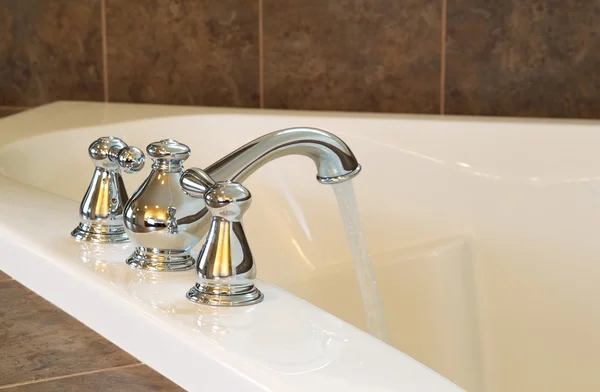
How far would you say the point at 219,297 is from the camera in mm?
580

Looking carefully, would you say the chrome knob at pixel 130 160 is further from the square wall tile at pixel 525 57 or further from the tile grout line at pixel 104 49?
the tile grout line at pixel 104 49

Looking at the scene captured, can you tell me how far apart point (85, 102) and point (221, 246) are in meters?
1.45

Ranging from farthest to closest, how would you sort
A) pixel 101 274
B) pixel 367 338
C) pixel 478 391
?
pixel 478 391 < pixel 101 274 < pixel 367 338

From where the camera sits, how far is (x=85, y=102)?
1.94m

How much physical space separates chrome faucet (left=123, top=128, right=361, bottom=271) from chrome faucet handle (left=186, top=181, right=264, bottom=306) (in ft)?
0.06

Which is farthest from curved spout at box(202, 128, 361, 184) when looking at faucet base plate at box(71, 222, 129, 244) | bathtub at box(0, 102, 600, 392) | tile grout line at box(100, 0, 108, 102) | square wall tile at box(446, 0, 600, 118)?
tile grout line at box(100, 0, 108, 102)

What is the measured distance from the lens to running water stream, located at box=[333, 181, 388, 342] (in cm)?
85

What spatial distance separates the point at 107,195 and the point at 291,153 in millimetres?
172

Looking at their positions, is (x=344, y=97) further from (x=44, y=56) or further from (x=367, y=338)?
(x=367, y=338)

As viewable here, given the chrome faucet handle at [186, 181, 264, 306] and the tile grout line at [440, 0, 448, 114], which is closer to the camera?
the chrome faucet handle at [186, 181, 264, 306]

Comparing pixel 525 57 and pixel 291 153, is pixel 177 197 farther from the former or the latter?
pixel 525 57

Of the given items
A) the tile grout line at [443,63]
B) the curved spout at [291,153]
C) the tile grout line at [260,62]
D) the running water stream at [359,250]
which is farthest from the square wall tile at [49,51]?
the curved spout at [291,153]

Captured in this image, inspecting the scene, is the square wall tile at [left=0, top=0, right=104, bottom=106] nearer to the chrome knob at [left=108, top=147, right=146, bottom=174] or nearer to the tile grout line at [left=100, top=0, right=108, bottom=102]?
the tile grout line at [left=100, top=0, right=108, bottom=102]

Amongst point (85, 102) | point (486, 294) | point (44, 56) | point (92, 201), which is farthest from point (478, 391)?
point (44, 56)
